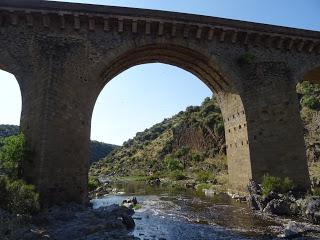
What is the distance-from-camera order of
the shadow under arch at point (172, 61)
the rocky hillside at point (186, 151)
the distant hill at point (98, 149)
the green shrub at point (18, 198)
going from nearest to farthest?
the green shrub at point (18, 198) → the shadow under arch at point (172, 61) → the rocky hillside at point (186, 151) → the distant hill at point (98, 149)

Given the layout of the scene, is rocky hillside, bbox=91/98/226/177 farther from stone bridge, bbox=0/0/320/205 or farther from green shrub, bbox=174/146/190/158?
stone bridge, bbox=0/0/320/205

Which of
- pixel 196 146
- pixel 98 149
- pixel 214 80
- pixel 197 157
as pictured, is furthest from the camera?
pixel 98 149

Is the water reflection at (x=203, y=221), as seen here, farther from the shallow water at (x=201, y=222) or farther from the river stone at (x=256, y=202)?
the river stone at (x=256, y=202)

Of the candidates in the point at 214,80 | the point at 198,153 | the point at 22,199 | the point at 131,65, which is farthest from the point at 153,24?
the point at 198,153

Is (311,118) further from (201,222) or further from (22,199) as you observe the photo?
(22,199)

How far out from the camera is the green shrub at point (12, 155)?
1353 centimetres

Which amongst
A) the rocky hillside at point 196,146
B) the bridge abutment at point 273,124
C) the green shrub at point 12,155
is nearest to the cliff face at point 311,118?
the rocky hillside at point 196,146

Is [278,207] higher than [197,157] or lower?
lower

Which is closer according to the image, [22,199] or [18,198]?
[18,198]

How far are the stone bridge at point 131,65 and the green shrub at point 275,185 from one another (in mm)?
747

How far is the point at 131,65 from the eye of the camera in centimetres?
1848

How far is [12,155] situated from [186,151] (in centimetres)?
4501

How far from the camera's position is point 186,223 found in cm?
1271

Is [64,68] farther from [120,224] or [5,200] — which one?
[120,224]
